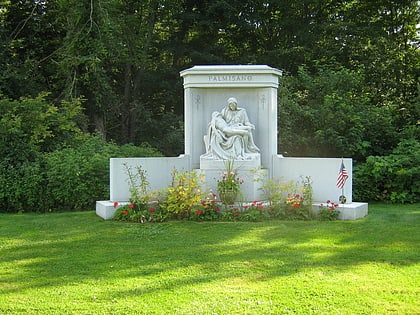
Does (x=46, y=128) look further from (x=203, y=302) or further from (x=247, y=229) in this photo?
(x=203, y=302)

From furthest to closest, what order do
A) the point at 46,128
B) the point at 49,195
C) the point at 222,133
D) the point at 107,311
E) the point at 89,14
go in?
1. the point at 89,14
2. the point at 46,128
3. the point at 49,195
4. the point at 222,133
5. the point at 107,311

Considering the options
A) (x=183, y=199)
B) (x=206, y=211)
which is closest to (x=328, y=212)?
(x=206, y=211)

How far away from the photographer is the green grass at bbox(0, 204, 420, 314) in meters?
4.29

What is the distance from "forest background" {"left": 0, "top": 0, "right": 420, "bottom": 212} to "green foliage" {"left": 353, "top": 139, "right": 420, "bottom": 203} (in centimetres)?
3

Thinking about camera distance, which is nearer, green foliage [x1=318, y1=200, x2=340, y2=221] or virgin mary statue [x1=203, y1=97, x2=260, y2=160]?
green foliage [x1=318, y1=200, x2=340, y2=221]

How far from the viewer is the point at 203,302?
14.2 feet

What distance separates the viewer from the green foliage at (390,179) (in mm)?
→ 10977

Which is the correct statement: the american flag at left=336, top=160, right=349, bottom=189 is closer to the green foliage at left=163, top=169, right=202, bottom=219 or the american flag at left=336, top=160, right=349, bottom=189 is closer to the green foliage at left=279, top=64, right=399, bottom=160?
the green foliage at left=163, top=169, right=202, bottom=219

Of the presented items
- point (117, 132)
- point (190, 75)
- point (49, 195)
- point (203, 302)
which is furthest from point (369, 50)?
point (203, 302)

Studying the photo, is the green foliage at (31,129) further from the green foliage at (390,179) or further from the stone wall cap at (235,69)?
the green foliage at (390,179)

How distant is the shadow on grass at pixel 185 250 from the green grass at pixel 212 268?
0.04 ft

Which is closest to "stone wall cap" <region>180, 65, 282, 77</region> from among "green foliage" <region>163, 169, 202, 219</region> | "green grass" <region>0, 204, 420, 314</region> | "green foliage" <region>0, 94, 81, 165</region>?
"green foliage" <region>163, 169, 202, 219</region>

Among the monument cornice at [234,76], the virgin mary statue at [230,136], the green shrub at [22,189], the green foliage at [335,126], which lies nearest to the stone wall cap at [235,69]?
the monument cornice at [234,76]

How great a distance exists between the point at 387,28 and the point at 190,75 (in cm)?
1311
